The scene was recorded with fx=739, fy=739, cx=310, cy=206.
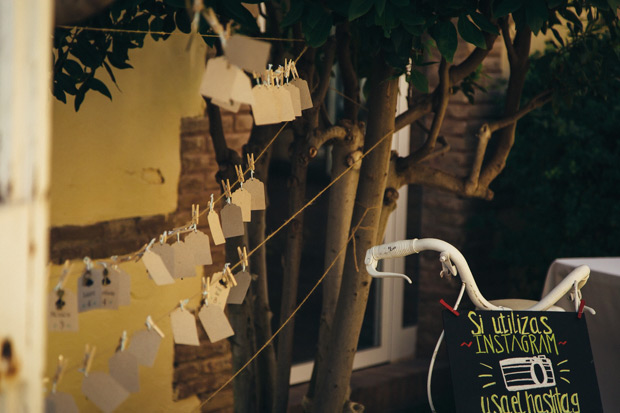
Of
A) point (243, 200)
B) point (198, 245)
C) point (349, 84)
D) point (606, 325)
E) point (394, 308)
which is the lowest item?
point (394, 308)

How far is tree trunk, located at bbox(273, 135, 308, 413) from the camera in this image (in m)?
2.66

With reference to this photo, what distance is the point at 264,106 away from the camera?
1.74 m

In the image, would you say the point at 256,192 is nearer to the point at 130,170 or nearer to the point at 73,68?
the point at 73,68

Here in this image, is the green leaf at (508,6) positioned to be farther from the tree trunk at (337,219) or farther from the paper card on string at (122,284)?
the paper card on string at (122,284)

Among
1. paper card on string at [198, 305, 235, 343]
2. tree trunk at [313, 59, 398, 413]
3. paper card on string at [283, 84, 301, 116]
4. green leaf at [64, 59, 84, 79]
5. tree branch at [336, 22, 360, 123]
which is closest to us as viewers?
paper card on string at [198, 305, 235, 343]

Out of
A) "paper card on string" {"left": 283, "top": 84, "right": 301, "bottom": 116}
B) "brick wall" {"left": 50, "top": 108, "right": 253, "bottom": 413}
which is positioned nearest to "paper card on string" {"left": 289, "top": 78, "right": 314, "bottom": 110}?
"paper card on string" {"left": 283, "top": 84, "right": 301, "bottom": 116}

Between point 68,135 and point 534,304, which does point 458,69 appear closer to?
point 534,304

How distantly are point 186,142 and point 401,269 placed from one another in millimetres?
1714

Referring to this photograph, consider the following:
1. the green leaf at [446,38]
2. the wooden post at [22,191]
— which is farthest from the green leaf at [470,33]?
the wooden post at [22,191]

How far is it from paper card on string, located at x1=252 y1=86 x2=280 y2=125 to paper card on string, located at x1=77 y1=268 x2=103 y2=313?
500 mm

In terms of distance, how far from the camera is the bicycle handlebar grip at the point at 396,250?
1987 mm

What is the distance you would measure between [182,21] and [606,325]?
1871mm

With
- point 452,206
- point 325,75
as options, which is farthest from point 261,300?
point 452,206

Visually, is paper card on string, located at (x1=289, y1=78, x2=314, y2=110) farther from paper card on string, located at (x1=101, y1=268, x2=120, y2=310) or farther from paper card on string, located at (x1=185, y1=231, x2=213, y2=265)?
paper card on string, located at (x1=101, y1=268, x2=120, y2=310)
